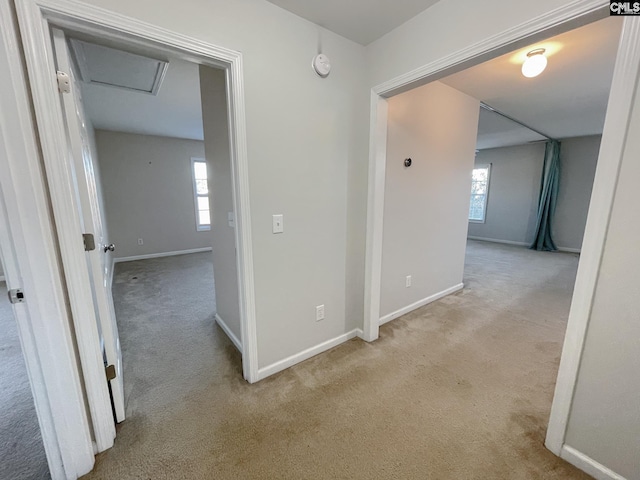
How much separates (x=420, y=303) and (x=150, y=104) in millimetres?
4241

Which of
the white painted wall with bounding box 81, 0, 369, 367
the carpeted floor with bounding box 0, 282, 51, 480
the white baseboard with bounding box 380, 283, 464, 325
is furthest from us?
the white baseboard with bounding box 380, 283, 464, 325

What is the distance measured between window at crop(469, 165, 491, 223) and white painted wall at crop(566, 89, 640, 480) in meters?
7.07

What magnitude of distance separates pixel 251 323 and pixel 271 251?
20.3 inches

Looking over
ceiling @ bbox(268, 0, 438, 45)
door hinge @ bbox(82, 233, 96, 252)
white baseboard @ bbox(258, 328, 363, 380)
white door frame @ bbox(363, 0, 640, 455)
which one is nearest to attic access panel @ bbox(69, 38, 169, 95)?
ceiling @ bbox(268, 0, 438, 45)

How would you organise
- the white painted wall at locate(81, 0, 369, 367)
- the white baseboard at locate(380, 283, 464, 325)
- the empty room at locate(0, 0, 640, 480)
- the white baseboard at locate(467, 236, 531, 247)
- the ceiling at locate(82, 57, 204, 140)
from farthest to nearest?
1. the white baseboard at locate(467, 236, 531, 247)
2. the white baseboard at locate(380, 283, 464, 325)
3. the ceiling at locate(82, 57, 204, 140)
4. the white painted wall at locate(81, 0, 369, 367)
5. the empty room at locate(0, 0, 640, 480)

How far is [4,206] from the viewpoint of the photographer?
3.30 ft

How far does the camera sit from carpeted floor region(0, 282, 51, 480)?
1.27 m

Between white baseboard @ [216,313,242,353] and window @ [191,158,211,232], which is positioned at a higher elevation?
window @ [191,158,211,232]

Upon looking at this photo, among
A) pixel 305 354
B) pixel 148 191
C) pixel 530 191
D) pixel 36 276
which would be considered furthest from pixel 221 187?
pixel 530 191

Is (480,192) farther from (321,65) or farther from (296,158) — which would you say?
(296,158)

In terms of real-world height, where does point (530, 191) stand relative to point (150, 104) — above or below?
below

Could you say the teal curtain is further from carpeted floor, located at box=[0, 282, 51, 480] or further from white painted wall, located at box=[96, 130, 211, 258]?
carpeted floor, located at box=[0, 282, 51, 480]

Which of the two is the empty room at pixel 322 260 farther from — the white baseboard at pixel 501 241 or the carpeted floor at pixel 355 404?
the white baseboard at pixel 501 241

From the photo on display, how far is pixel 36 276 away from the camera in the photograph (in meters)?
1.08
